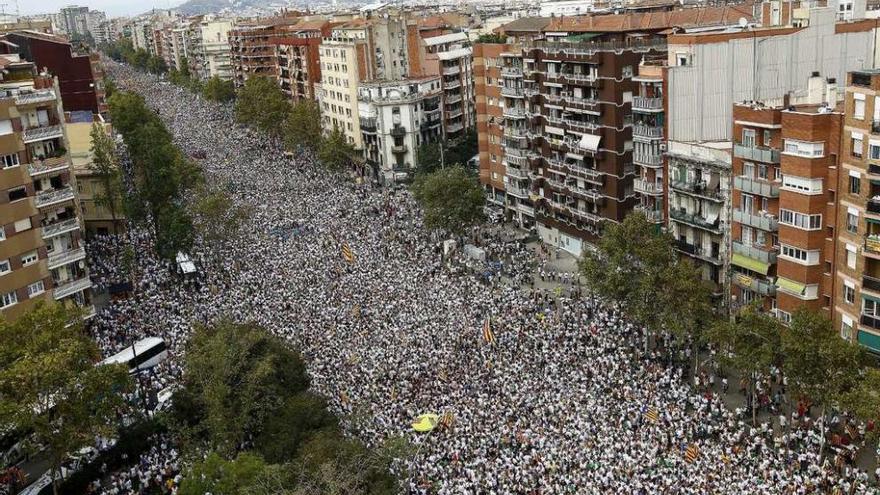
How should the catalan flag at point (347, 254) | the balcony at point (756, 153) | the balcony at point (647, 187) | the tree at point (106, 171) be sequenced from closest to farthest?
1. the balcony at point (756, 153)
2. the balcony at point (647, 187)
3. the catalan flag at point (347, 254)
4. the tree at point (106, 171)

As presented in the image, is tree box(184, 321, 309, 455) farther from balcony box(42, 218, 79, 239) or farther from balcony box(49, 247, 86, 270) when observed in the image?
balcony box(42, 218, 79, 239)

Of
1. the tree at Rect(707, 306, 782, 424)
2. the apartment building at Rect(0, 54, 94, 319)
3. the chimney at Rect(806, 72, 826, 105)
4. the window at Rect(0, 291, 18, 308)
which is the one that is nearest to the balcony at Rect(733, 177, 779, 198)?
the chimney at Rect(806, 72, 826, 105)

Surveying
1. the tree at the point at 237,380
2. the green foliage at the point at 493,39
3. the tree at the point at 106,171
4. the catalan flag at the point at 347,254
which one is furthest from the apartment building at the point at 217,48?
the tree at the point at 237,380

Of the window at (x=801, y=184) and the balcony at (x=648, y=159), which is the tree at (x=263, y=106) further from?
the window at (x=801, y=184)

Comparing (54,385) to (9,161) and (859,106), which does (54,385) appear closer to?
(9,161)

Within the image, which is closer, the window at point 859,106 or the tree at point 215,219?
the window at point 859,106

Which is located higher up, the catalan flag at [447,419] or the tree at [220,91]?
the tree at [220,91]

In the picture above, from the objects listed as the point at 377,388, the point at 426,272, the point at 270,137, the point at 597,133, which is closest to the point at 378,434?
the point at 377,388
